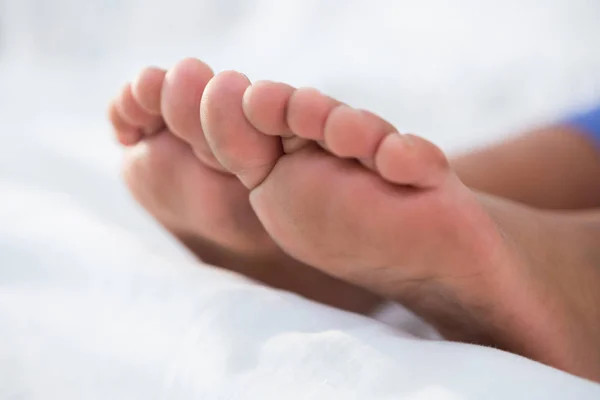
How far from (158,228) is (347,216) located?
Answer: 0.30 meters

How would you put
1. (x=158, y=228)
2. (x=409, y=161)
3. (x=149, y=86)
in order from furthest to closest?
1. (x=158, y=228)
2. (x=149, y=86)
3. (x=409, y=161)

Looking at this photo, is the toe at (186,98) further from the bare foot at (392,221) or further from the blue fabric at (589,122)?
the blue fabric at (589,122)

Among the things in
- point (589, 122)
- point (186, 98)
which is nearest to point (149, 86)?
point (186, 98)

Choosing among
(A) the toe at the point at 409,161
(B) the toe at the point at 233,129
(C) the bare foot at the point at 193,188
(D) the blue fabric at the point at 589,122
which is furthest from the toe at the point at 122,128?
(D) the blue fabric at the point at 589,122

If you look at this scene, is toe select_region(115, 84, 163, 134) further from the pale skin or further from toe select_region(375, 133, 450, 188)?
toe select_region(375, 133, 450, 188)

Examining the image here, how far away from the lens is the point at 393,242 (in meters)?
0.48

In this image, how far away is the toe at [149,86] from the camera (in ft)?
1.79

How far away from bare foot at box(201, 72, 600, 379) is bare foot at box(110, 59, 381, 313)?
4cm

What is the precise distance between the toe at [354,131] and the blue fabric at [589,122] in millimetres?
386

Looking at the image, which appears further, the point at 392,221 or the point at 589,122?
the point at 589,122

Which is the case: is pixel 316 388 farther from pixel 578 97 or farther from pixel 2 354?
pixel 578 97

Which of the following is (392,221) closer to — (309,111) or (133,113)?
(309,111)

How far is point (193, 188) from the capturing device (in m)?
0.58

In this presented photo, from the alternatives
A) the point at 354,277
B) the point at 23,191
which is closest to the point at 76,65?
the point at 23,191
